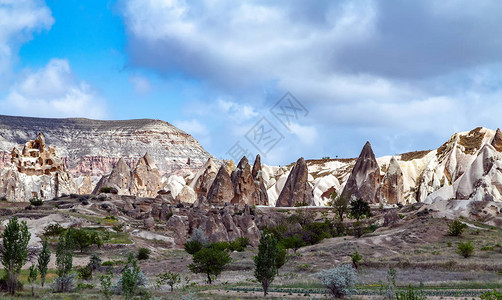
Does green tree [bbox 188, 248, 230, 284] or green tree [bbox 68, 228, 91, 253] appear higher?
green tree [bbox 68, 228, 91, 253]

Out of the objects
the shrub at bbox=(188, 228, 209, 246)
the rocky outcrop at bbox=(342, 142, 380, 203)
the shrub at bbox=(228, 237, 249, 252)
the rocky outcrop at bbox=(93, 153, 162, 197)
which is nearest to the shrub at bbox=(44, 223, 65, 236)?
the shrub at bbox=(188, 228, 209, 246)

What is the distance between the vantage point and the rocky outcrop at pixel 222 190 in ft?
272

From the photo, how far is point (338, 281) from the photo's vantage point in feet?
83.3

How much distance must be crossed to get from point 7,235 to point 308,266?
2101 centimetres

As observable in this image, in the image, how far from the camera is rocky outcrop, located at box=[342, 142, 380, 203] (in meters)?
82.6

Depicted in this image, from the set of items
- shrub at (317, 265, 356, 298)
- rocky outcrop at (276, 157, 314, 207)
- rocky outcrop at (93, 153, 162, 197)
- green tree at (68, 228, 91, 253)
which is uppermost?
rocky outcrop at (93, 153, 162, 197)

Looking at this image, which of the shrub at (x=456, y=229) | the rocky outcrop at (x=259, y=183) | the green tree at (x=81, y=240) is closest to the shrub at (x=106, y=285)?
the green tree at (x=81, y=240)

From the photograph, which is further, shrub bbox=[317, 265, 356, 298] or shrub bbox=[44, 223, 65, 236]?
shrub bbox=[44, 223, 65, 236]

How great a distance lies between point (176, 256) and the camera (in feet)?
157

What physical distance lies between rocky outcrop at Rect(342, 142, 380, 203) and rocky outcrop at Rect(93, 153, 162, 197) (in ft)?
132

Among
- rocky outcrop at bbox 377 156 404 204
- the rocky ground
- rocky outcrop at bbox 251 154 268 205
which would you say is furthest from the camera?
rocky outcrop at bbox 251 154 268 205

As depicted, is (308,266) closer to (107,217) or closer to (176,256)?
(176,256)

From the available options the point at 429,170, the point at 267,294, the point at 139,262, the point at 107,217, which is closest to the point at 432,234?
the point at 139,262

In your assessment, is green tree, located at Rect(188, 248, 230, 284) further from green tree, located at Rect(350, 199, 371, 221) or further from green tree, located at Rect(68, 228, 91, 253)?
green tree, located at Rect(350, 199, 371, 221)
